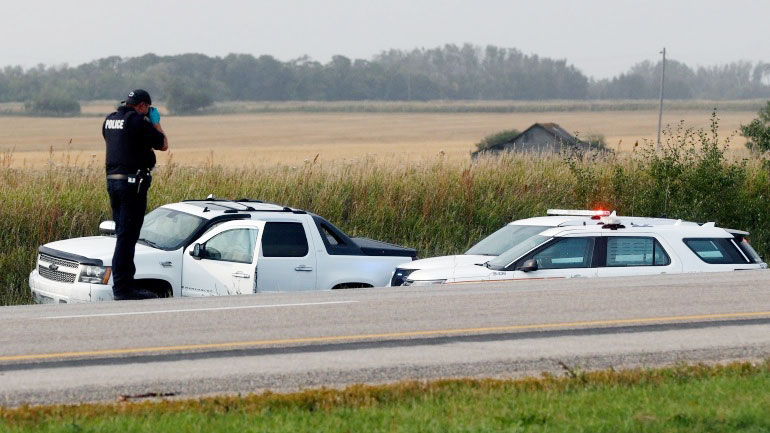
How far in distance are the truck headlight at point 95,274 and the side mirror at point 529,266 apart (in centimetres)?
491

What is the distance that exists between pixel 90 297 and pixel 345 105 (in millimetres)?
132971

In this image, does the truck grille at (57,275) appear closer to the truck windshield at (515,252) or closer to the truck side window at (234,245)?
the truck side window at (234,245)

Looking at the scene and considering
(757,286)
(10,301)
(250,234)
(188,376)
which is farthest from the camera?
(10,301)

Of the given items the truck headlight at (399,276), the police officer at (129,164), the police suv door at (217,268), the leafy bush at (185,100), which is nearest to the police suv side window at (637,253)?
the truck headlight at (399,276)

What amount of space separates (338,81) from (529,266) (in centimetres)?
14627

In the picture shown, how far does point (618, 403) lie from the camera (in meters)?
7.91

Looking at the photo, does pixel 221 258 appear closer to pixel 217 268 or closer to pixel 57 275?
pixel 217 268

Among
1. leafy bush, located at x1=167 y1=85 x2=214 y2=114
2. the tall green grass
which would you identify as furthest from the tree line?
the tall green grass

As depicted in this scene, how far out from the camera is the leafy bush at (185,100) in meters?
127

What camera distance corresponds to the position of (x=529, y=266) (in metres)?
14.3

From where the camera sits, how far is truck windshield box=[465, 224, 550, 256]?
52.4 ft

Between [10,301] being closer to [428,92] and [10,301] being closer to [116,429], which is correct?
[116,429]

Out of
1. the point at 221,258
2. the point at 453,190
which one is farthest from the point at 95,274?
the point at 453,190

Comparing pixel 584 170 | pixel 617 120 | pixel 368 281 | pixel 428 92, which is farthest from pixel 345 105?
pixel 368 281
